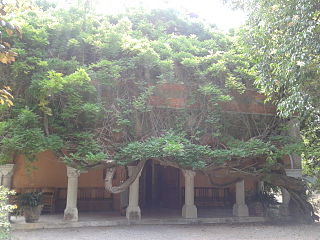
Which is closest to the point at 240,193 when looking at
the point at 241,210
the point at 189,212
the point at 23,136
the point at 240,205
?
the point at 240,205

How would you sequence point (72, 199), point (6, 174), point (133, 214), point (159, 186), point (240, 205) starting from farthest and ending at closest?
point (159, 186), point (240, 205), point (133, 214), point (72, 199), point (6, 174)

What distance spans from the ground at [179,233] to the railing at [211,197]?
3.65 metres

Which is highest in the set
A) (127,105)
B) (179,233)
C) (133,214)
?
(127,105)

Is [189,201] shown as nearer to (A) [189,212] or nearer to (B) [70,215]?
(A) [189,212]

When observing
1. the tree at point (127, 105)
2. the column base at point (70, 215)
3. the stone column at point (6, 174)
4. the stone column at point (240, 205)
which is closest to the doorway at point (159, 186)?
the stone column at point (240, 205)

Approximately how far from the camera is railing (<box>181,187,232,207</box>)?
14367 mm

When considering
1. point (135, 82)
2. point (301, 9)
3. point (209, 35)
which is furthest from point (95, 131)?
point (209, 35)

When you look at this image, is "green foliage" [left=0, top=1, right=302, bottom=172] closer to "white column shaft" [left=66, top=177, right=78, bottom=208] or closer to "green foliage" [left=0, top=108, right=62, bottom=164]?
"green foliage" [left=0, top=108, right=62, bottom=164]

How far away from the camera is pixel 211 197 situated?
1474 cm

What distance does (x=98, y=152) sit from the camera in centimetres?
933

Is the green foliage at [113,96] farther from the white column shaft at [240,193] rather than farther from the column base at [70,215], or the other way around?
the white column shaft at [240,193]

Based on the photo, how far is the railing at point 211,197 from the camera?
14.4 metres

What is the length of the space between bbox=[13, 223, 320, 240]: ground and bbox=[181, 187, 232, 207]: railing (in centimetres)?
365

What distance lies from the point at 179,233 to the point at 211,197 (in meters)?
5.77
